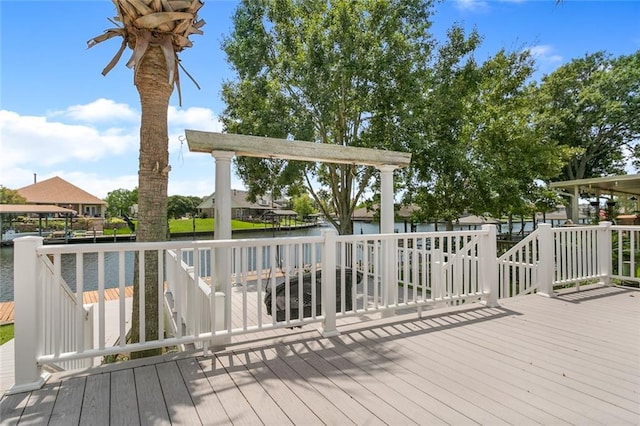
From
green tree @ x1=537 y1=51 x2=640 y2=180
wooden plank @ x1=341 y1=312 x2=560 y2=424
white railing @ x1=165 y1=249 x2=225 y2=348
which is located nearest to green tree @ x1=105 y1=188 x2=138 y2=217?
green tree @ x1=537 y1=51 x2=640 y2=180

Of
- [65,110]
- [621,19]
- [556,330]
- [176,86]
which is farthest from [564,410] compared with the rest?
[65,110]

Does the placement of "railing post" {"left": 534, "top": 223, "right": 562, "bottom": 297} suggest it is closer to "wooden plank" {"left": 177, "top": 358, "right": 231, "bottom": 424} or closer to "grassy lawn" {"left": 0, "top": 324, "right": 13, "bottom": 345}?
"wooden plank" {"left": 177, "top": 358, "right": 231, "bottom": 424}

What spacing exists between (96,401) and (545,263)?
5087 millimetres

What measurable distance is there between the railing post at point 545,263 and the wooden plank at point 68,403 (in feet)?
16.6

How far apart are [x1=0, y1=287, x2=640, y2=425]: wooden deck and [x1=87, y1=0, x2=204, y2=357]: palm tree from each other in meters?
1.84

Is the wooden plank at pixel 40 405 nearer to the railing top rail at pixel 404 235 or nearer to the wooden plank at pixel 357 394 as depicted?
the wooden plank at pixel 357 394

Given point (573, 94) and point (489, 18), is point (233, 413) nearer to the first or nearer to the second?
point (489, 18)

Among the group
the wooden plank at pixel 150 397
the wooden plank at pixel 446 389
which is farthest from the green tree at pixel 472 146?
the wooden plank at pixel 150 397

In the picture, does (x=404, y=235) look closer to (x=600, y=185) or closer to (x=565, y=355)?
(x=565, y=355)

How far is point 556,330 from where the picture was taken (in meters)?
3.12

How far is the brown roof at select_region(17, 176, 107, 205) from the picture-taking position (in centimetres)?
3073

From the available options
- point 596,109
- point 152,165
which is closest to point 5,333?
point 152,165

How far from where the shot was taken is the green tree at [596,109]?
57.7 ft

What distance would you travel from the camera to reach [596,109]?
721 inches
